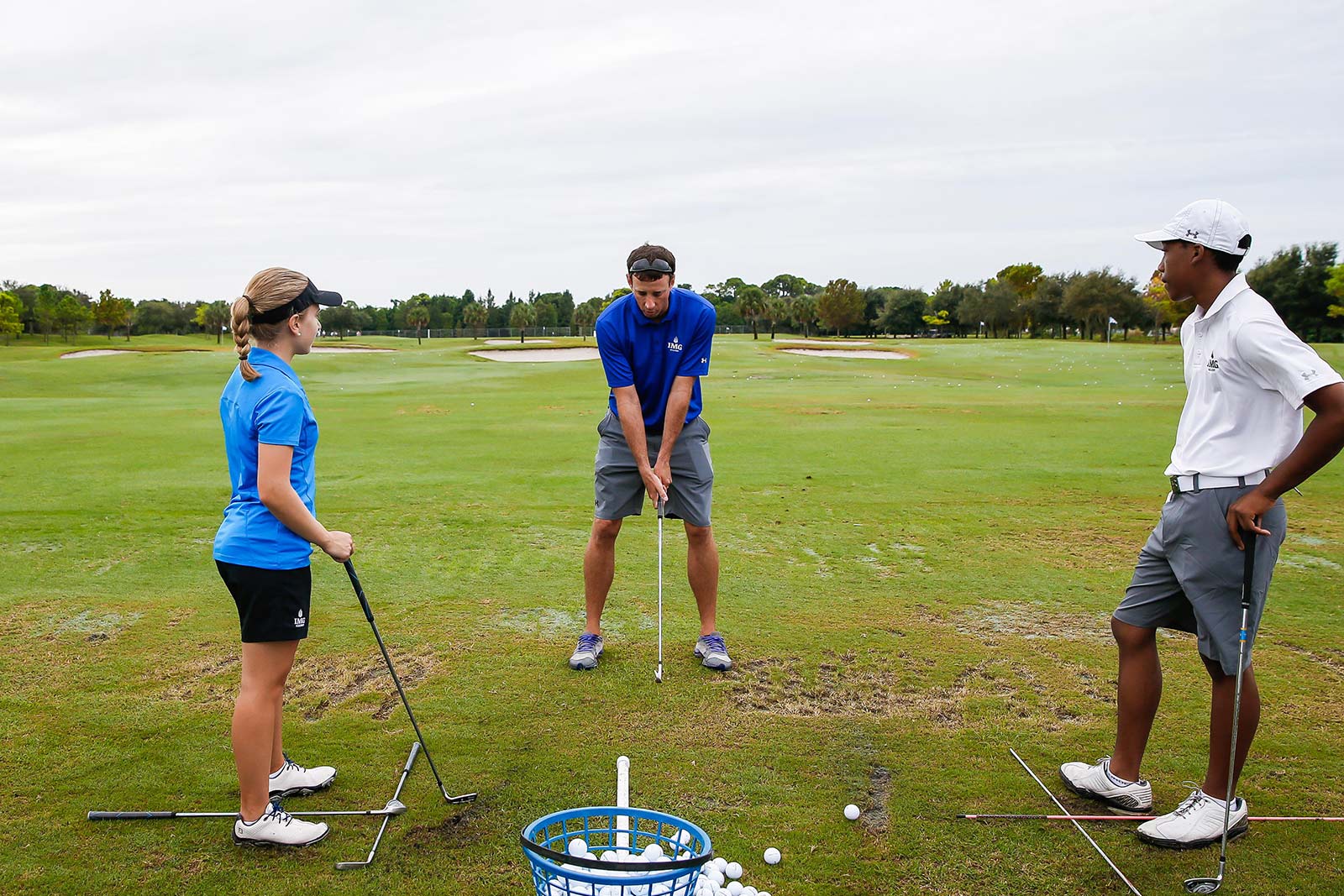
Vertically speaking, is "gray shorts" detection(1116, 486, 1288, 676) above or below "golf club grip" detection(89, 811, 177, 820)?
above

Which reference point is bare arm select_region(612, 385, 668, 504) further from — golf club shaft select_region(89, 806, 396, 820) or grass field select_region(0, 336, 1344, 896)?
golf club shaft select_region(89, 806, 396, 820)

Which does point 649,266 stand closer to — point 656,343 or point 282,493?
point 656,343

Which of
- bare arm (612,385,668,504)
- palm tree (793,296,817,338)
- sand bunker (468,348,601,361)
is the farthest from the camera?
palm tree (793,296,817,338)

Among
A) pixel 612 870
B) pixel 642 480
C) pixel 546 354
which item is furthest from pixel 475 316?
pixel 612 870

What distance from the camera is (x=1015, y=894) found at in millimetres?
3484

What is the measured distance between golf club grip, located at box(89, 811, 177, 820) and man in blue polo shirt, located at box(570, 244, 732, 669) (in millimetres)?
2434

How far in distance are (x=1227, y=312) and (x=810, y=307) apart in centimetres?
9826

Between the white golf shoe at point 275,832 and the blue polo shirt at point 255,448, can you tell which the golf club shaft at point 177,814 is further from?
the blue polo shirt at point 255,448

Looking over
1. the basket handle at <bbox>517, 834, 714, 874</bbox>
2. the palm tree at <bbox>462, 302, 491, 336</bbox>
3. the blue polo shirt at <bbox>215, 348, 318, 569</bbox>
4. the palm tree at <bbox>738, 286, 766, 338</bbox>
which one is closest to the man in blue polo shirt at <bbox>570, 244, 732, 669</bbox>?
the blue polo shirt at <bbox>215, 348, 318, 569</bbox>

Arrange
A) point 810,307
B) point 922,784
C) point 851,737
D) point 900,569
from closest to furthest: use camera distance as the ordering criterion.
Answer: point 922,784 < point 851,737 < point 900,569 < point 810,307

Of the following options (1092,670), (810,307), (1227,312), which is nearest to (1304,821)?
(1092,670)

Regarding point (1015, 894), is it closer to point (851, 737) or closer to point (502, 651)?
point (851, 737)

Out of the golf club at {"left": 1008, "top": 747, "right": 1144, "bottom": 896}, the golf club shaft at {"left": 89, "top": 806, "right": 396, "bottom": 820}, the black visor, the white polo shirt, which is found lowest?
the golf club at {"left": 1008, "top": 747, "right": 1144, "bottom": 896}

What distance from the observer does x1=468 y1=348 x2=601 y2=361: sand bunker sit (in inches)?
1997
